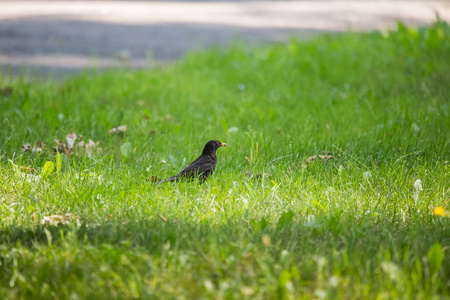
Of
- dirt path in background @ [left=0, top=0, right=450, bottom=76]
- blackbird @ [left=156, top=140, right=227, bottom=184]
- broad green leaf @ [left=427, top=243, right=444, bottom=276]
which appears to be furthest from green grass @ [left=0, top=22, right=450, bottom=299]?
dirt path in background @ [left=0, top=0, right=450, bottom=76]

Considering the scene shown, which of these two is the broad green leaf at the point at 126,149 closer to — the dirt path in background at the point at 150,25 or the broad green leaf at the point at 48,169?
the broad green leaf at the point at 48,169

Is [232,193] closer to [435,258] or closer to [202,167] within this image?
[202,167]

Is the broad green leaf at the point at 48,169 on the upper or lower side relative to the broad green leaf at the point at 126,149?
upper

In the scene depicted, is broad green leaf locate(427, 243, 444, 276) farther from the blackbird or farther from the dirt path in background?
the dirt path in background

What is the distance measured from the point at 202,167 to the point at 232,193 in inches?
18.1

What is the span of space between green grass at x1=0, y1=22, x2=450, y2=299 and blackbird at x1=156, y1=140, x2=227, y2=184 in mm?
108

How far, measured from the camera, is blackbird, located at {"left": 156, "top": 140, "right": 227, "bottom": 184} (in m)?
3.11

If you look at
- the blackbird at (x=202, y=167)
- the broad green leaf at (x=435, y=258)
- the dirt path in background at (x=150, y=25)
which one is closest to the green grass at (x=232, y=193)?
the broad green leaf at (x=435, y=258)

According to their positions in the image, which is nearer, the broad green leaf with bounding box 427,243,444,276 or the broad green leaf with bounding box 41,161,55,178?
the broad green leaf with bounding box 427,243,444,276

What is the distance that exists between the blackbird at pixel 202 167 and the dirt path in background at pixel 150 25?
3.78 meters

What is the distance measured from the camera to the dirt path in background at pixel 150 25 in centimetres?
727

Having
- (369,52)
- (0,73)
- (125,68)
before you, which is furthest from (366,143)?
(0,73)

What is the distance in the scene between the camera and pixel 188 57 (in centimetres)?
711

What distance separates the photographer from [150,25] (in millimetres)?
9383
